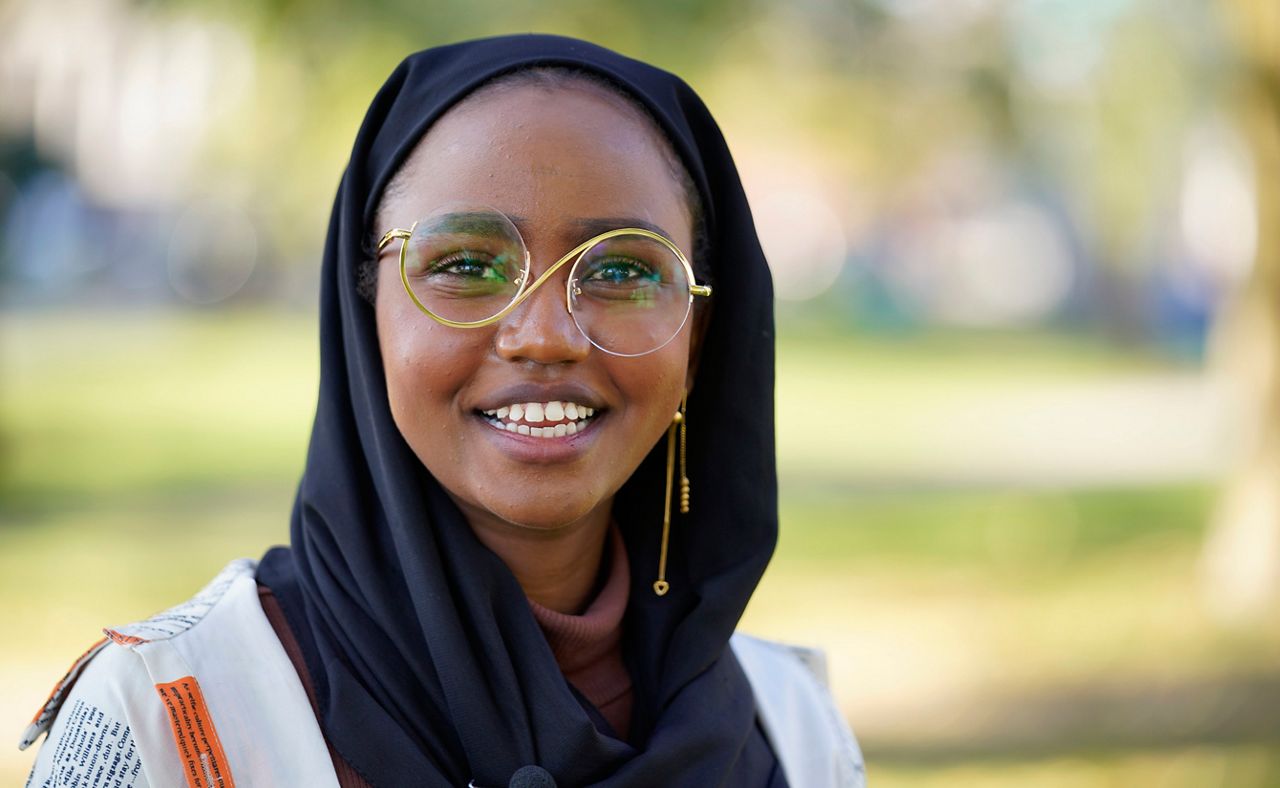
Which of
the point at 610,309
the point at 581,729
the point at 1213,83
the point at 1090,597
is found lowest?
the point at 1090,597

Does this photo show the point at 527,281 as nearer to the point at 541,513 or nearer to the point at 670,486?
the point at 541,513

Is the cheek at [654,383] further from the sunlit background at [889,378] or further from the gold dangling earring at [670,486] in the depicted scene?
the sunlit background at [889,378]

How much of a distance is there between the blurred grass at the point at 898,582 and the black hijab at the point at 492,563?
4010 millimetres

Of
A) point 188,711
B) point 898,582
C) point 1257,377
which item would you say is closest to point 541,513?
point 188,711

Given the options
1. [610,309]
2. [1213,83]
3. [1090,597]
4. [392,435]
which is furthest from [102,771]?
[1213,83]

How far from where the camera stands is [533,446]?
76.7 inches

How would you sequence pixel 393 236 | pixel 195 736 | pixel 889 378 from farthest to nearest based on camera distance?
1. pixel 889 378
2. pixel 393 236
3. pixel 195 736

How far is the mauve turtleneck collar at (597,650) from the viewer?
210cm

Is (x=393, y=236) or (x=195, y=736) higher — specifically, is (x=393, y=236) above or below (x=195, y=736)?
above

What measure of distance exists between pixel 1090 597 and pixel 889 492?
4307mm

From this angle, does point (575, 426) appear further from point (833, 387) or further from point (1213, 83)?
point (833, 387)

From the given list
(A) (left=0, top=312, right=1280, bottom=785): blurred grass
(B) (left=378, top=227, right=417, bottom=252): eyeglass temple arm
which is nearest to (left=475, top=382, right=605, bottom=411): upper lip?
(B) (left=378, top=227, right=417, bottom=252): eyeglass temple arm

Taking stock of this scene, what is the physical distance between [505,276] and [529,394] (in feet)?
0.58

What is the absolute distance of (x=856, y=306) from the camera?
42.8 meters
